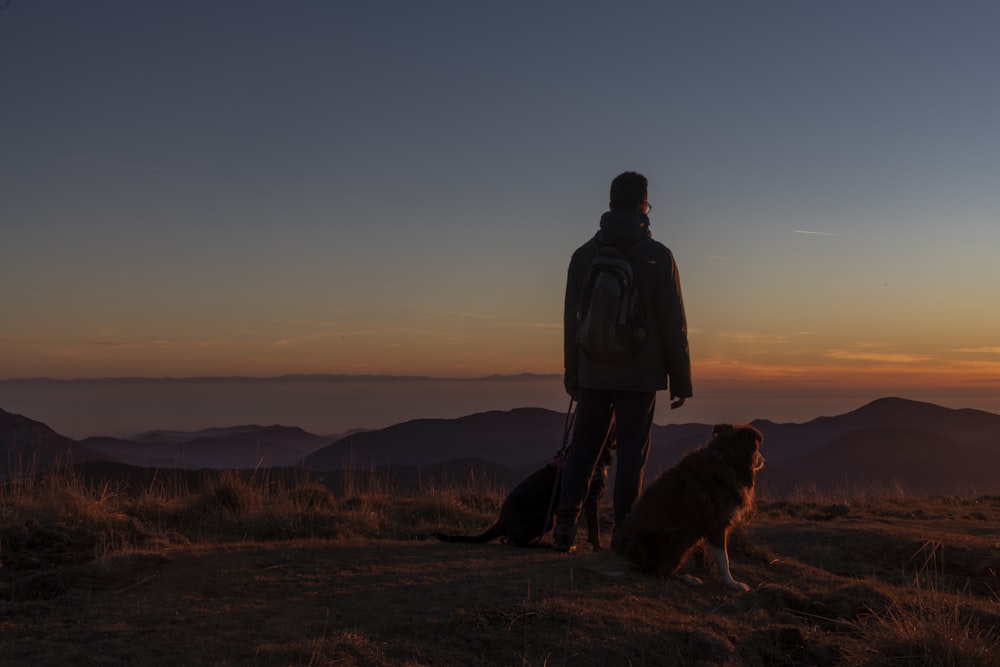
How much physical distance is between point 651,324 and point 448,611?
8.99 ft

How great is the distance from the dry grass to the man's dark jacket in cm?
137

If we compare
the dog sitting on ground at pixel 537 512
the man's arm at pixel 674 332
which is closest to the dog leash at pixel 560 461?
the dog sitting on ground at pixel 537 512

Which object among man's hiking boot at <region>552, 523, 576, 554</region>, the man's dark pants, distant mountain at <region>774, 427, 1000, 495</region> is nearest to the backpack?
the man's dark pants

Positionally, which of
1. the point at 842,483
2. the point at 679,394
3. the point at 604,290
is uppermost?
the point at 604,290

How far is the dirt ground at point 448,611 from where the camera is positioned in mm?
3660

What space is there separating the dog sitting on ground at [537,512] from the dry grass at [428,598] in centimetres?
31

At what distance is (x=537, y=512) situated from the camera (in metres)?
6.88

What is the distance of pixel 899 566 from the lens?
683cm

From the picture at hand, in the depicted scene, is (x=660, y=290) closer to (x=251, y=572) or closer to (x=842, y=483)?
(x=251, y=572)

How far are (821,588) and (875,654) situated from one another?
188 cm

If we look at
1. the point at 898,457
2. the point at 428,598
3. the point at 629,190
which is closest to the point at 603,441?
the point at 629,190

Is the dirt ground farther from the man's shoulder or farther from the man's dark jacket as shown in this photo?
the man's shoulder

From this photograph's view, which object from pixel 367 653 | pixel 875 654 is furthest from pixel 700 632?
pixel 367 653

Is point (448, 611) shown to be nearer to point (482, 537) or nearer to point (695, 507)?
point (695, 507)
